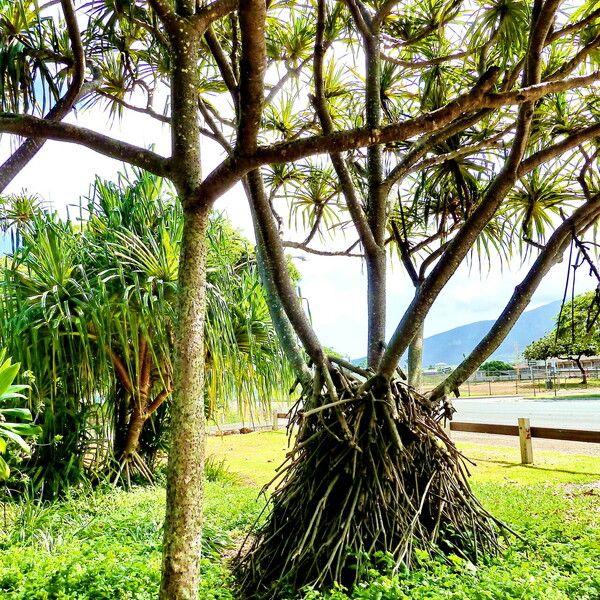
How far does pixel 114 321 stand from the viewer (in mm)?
3629

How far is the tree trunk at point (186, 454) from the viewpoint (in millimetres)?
1392

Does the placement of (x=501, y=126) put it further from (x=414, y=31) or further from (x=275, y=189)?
(x=275, y=189)

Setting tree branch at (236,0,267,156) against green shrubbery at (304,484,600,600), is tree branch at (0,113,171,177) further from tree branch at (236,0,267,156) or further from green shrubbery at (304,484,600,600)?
green shrubbery at (304,484,600,600)

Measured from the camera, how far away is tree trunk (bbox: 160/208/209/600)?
4.57 feet

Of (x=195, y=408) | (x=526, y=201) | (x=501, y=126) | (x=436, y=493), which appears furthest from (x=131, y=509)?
(x=501, y=126)

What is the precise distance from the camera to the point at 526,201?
10.5 feet

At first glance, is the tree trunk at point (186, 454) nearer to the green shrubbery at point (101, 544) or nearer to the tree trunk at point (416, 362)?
the green shrubbery at point (101, 544)

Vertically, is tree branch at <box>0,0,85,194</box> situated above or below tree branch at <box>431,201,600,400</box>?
above

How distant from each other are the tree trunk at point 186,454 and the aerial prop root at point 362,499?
2.74 feet

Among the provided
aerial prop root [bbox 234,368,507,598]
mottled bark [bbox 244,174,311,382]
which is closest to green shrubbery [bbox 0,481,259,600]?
aerial prop root [bbox 234,368,507,598]

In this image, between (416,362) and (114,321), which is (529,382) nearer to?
(416,362)

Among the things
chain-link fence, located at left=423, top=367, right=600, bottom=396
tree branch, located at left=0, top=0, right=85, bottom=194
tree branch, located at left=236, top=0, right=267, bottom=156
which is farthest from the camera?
chain-link fence, located at left=423, top=367, right=600, bottom=396

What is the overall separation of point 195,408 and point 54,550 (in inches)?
70.2

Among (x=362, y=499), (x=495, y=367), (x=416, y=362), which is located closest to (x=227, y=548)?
(x=362, y=499)
